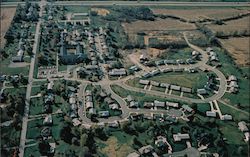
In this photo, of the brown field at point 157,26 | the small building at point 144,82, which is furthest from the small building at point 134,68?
the brown field at point 157,26

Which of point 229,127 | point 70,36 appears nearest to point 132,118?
point 229,127

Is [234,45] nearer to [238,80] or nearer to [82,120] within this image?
[238,80]

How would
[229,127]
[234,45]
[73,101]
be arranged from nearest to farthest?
[229,127] → [73,101] → [234,45]

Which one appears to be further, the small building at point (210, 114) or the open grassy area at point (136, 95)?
the open grassy area at point (136, 95)

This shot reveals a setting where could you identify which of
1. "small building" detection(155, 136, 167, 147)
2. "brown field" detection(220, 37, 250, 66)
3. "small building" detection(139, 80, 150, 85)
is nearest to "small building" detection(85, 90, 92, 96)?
"small building" detection(139, 80, 150, 85)

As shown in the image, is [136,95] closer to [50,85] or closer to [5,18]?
[50,85]

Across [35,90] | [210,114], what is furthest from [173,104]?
[35,90]

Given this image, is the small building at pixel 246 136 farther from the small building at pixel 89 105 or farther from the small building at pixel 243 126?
the small building at pixel 89 105
